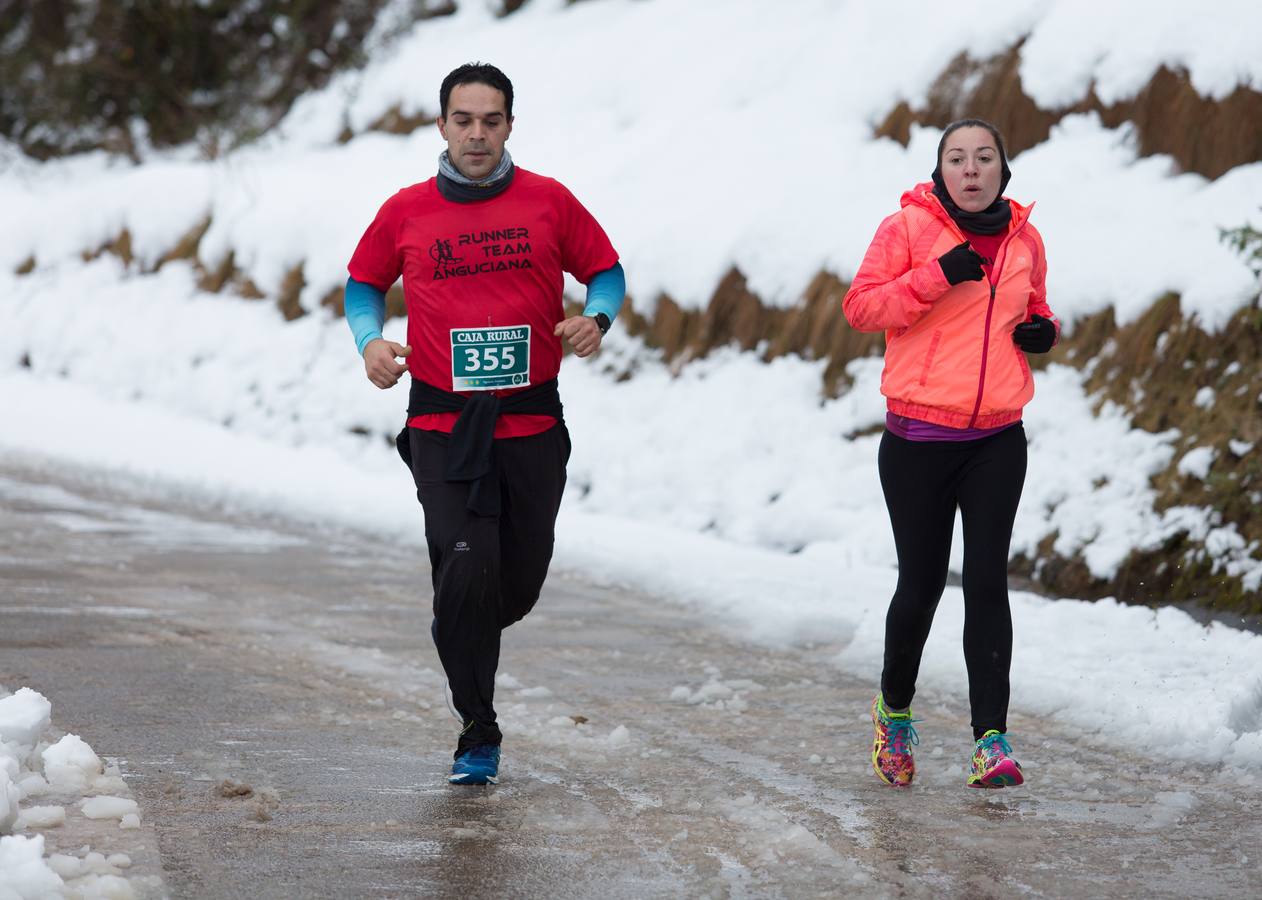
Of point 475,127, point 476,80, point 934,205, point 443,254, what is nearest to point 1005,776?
point 934,205

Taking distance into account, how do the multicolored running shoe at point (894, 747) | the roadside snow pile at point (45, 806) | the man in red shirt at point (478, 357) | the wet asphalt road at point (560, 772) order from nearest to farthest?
the roadside snow pile at point (45, 806)
the wet asphalt road at point (560, 772)
the man in red shirt at point (478, 357)
the multicolored running shoe at point (894, 747)

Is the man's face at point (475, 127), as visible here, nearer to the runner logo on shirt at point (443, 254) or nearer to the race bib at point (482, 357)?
the runner logo on shirt at point (443, 254)

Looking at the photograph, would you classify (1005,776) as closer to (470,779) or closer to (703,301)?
(470,779)

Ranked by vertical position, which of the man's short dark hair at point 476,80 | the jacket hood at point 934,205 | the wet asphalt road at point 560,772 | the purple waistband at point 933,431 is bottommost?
the wet asphalt road at point 560,772

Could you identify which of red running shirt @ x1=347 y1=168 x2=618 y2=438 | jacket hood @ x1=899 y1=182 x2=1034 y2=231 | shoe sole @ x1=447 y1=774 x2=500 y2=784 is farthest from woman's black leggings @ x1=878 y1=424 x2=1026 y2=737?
shoe sole @ x1=447 y1=774 x2=500 y2=784

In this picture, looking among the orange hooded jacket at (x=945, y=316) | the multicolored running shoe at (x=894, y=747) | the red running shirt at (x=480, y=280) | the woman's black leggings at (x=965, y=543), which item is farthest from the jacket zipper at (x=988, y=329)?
the red running shirt at (x=480, y=280)

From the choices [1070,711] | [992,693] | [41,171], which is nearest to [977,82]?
[1070,711]

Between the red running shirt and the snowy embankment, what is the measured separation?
240 centimetres

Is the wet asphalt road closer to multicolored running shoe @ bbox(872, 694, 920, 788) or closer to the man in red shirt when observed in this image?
multicolored running shoe @ bbox(872, 694, 920, 788)

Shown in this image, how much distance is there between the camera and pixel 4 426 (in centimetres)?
1539

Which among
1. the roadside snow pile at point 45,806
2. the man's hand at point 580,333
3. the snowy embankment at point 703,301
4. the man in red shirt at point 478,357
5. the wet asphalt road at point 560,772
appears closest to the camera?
the roadside snow pile at point 45,806

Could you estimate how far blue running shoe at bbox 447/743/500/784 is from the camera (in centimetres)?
494

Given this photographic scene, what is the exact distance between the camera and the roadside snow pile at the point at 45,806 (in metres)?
3.69

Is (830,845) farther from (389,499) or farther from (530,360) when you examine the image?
(389,499)
